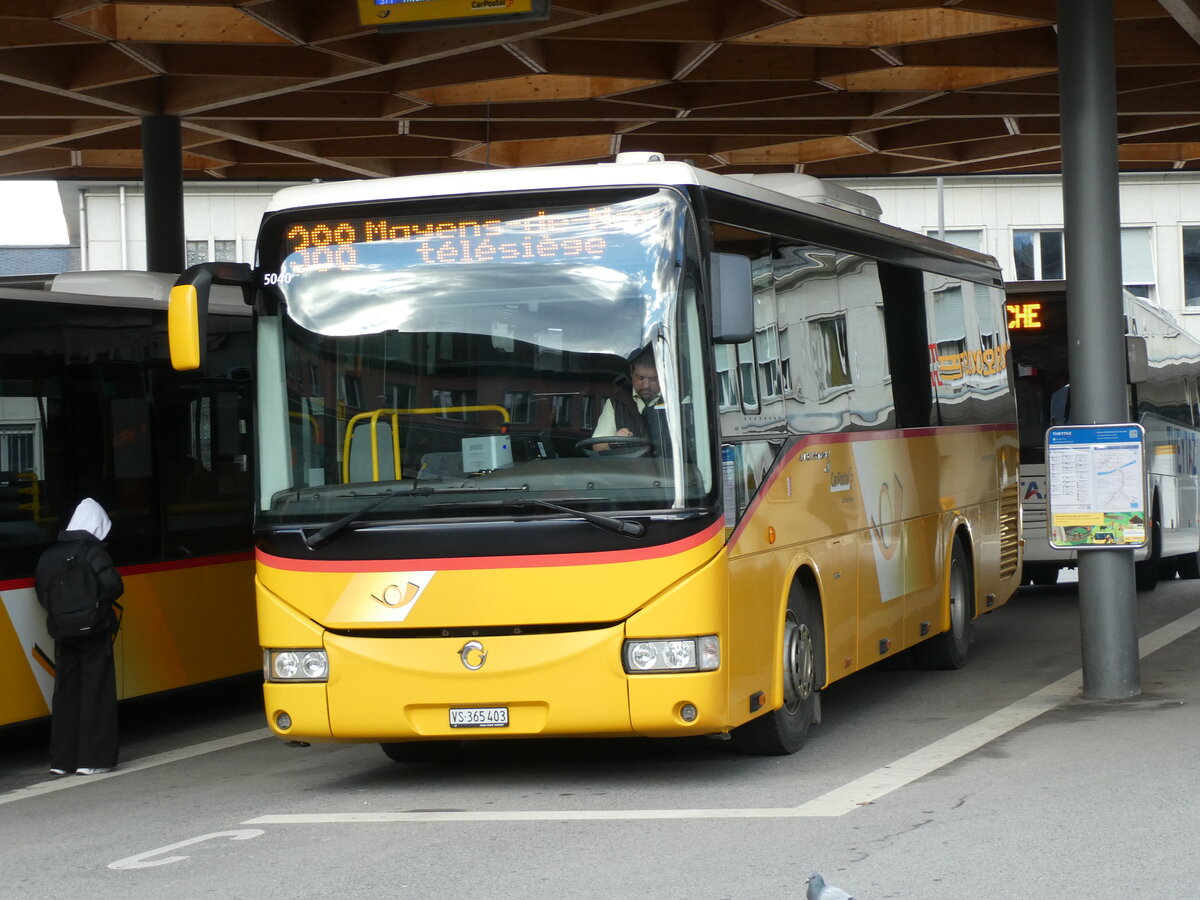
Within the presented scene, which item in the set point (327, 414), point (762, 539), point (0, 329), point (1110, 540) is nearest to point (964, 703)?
point (1110, 540)

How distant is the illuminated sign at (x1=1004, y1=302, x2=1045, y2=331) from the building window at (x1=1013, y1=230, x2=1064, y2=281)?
27.1m

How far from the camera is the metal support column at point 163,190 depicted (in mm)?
19547

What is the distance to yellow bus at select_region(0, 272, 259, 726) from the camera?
1093 cm

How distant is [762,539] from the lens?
9469 mm

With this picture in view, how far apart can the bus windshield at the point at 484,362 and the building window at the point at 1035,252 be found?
39.5 metres

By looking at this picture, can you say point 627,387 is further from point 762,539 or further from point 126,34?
point 126,34

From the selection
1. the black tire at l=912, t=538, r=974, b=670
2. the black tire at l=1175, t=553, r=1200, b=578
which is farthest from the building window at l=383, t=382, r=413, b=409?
the black tire at l=1175, t=553, r=1200, b=578

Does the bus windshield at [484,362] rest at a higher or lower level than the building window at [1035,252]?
lower

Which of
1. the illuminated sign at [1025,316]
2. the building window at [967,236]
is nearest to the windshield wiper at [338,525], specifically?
the illuminated sign at [1025,316]

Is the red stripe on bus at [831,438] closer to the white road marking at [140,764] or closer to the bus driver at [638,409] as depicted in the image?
the bus driver at [638,409]

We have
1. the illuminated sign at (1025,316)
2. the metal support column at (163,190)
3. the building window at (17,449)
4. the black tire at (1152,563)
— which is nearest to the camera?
the building window at (17,449)

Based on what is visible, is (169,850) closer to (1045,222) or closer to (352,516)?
(352,516)

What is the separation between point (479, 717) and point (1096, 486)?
4.83m

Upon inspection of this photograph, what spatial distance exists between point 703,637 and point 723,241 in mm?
2095
